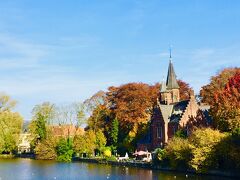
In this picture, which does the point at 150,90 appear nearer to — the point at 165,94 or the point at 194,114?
the point at 165,94

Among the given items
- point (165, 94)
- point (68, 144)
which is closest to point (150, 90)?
point (165, 94)

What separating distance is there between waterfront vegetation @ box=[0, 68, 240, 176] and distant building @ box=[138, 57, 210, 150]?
1578 millimetres

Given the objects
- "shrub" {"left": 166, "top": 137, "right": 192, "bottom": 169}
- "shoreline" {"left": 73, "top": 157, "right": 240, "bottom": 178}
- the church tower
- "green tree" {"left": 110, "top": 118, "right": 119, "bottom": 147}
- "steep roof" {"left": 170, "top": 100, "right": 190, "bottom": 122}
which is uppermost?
the church tower

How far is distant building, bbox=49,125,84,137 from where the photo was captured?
3039 inches

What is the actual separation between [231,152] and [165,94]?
2939cm

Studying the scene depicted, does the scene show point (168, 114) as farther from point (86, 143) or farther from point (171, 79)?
point (86, 143)

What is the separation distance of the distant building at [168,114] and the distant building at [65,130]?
17154 mm

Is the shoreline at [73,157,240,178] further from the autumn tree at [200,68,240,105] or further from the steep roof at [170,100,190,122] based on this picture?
the autumn tree at [200,68,240,105]

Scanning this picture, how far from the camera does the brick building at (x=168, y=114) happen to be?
191ft

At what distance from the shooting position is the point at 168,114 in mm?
61188

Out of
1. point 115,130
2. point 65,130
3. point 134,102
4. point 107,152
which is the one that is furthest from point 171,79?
point 65,130

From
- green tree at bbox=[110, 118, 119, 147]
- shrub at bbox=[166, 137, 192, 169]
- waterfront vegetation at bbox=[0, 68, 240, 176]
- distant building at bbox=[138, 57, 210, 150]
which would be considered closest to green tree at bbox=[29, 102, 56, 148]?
waterfront vegetation at bbox=[0, 68, 240, 176]

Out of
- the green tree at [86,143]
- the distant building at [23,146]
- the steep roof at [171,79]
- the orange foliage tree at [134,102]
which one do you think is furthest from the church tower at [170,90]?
the distant building at [23,146]

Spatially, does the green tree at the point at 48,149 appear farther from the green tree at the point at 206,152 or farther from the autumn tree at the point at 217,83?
the green tree at the point at 206,152
